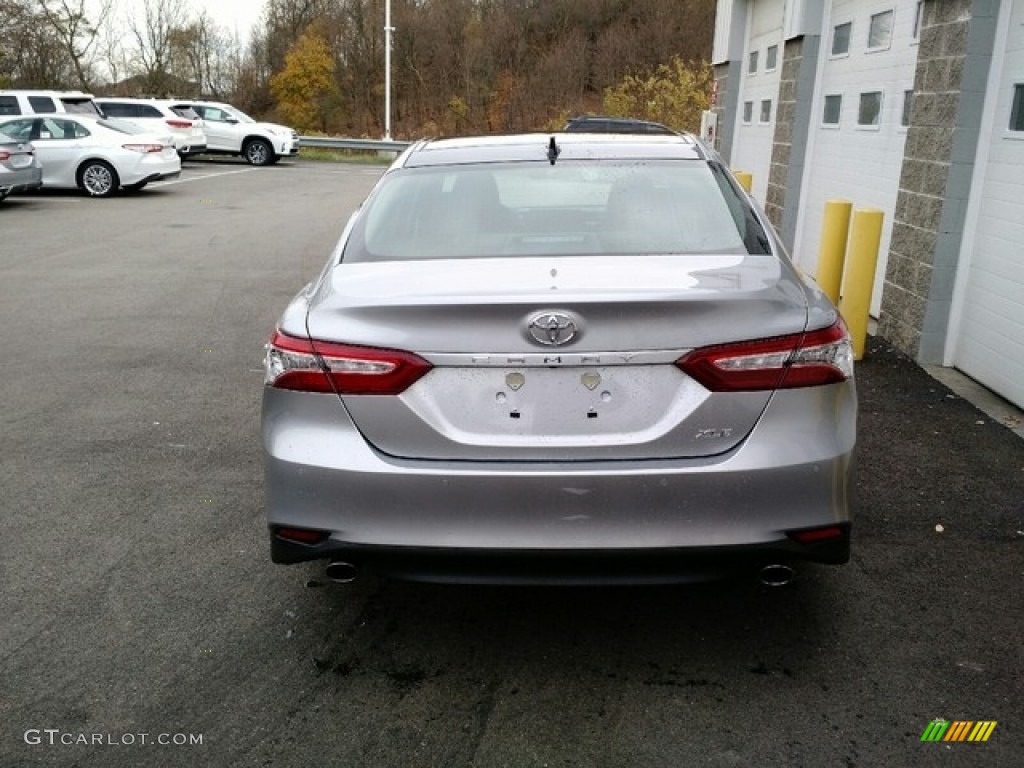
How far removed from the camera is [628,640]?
350cm

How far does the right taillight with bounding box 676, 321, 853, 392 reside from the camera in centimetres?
292

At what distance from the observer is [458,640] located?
3.52m

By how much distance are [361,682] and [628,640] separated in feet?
2.98

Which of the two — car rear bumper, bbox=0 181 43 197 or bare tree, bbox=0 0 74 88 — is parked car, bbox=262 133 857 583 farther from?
bare tree, bbox=0 0 74 88

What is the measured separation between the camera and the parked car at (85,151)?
20.1 m

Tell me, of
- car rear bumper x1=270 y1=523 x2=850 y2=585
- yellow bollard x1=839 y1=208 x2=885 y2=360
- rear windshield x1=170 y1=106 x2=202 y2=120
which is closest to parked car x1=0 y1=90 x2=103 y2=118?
rear windshield x1=170 y1=106 x2=202 y2=120

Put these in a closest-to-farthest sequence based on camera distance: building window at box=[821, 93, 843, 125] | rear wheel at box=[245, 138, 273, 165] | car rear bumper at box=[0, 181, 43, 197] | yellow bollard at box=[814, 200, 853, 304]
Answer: yellow bollard at box=[814, 200, 853, 304] < building window at box=[821, 93, 843, 125] < car rear bumper at box=[0, 181, 43, 197] < rear wheel at box=[245, 138, 273, 165]

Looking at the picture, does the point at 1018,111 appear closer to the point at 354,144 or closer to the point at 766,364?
the point at 766,364

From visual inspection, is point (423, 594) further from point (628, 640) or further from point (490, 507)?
point (490, 507)

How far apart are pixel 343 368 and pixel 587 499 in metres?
0.80

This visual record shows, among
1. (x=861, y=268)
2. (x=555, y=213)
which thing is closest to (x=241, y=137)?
(x=861, y=268)

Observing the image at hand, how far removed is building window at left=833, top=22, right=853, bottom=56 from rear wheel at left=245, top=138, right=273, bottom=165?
2281 cm

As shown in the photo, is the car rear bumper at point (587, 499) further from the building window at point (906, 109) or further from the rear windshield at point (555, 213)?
the building window at point (906, 109)

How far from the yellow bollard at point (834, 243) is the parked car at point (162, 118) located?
23958mm
